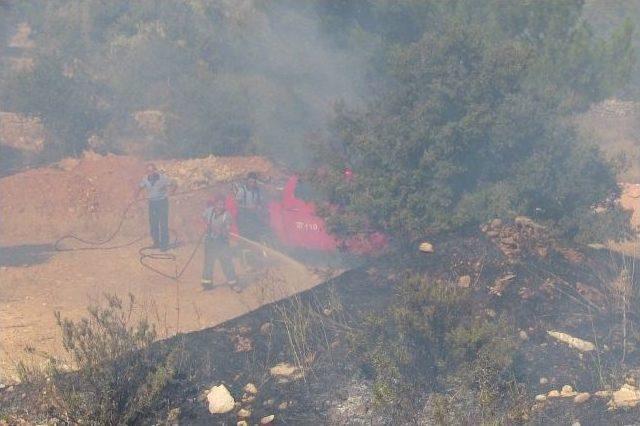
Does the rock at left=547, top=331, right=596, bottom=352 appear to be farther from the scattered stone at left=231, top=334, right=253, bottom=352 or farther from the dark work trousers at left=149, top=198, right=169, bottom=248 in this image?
the dark work trousers at left=149, top=198, right=169, bottom=248

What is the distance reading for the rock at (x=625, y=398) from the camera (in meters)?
6.00

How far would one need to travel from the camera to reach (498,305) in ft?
28.1

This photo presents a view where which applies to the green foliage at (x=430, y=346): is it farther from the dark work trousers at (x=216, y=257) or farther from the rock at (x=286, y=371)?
the dark work trousers at (x=216, y=257)

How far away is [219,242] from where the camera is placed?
1105 cm

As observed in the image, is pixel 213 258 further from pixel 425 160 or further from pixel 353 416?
pixel 353 416

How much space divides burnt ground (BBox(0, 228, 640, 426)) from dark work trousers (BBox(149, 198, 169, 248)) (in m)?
5.04

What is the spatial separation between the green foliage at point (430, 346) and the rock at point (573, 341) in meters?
0.80

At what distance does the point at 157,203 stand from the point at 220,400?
7720mm

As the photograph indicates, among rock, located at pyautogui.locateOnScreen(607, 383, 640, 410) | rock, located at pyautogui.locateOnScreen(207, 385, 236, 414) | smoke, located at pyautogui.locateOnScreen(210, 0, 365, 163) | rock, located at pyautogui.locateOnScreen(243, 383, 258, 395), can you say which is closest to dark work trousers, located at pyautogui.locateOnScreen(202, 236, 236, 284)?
rock, located at pyautogui.locateOnScreen(243, 383, 258, 395)

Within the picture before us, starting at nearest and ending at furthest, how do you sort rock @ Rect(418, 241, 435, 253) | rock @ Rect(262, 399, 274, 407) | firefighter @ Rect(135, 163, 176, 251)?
rock @ Rect(262, 399, 274, 407), rock @ Rect(418, 241, 435, 253), firefighter @ Rect(135, 163, 176, 251)

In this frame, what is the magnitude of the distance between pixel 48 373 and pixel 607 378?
19.2 feet

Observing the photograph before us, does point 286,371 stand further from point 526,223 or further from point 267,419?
point 526,223

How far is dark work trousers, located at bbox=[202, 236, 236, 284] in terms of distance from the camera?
10953 millimetres

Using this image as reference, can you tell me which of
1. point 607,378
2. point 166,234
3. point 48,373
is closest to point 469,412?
point 607,378
